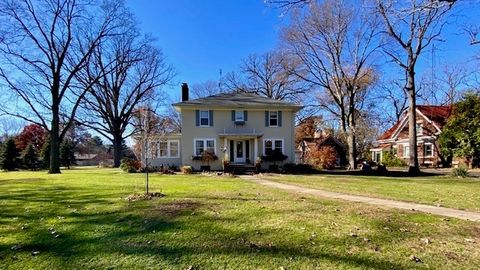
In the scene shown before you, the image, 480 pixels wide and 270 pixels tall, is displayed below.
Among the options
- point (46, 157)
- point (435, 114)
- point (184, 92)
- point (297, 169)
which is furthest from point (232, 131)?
point (46, 157)

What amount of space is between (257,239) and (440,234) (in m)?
2.87

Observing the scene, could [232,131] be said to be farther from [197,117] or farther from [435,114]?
[435,114]

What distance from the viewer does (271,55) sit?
136 ft

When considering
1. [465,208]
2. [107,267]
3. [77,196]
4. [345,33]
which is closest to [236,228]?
[107,267]

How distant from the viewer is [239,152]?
26547 mm

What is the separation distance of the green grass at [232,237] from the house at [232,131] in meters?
17.8

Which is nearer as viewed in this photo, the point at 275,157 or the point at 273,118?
the point at 275,157

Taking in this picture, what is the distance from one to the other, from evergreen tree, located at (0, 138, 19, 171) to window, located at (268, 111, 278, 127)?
3176 centimetres

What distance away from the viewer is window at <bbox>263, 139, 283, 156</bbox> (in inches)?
1035

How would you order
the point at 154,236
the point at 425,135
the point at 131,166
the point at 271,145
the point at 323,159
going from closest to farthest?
the point at 154,236 < the point at 131,166 < the point at 271,145 < the point at 323,159 < the point at 425,135

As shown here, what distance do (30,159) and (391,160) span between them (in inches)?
1667

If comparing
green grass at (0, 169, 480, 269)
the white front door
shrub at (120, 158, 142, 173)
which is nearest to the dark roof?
the white front door

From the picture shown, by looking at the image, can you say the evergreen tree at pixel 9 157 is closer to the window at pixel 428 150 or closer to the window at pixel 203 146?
the window at pixel 203 146

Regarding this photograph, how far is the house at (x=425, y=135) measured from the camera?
34375 millimetres
